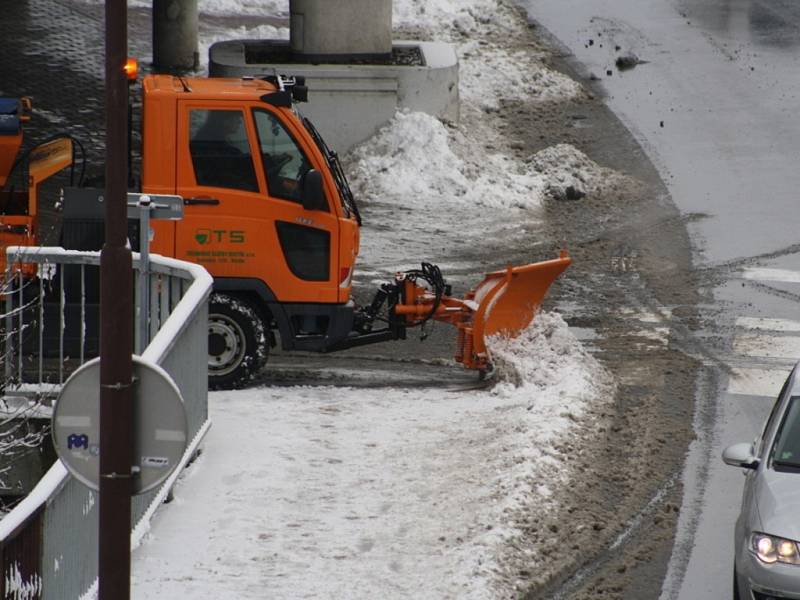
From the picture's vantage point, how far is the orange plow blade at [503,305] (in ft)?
44.3

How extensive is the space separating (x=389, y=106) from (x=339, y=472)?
11.1 meters

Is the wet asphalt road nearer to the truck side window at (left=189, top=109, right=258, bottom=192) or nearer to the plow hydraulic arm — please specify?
the plow hydraulic arm

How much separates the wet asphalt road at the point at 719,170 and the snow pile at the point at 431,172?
2.16 meters

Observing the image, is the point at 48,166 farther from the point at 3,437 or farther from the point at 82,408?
the point at 82,408

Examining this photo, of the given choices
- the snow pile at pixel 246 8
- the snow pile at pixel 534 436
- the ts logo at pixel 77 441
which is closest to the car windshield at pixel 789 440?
the snow pile at pixel 534 436

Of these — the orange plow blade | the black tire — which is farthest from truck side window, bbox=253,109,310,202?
the orange plow blade

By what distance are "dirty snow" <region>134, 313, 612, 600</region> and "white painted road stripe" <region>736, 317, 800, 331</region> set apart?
232 centimetres

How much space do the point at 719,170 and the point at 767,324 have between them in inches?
266

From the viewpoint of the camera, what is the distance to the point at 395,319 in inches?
545

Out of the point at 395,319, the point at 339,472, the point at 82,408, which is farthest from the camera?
the point at 395,319

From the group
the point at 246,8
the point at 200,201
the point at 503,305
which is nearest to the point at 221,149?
the point at 200,201

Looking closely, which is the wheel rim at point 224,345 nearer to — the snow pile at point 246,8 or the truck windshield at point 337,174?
the truck windshield at point 337,174

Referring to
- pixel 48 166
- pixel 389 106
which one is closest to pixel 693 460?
pixel 48 166

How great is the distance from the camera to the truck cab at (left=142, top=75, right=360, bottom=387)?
12.9 meters
